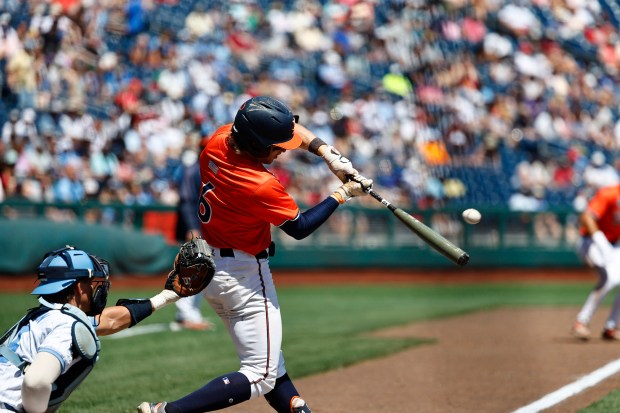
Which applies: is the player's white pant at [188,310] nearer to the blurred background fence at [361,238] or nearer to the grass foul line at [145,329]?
the grass foul line at [145,329]

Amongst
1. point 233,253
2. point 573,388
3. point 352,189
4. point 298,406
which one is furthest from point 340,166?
point 573,388

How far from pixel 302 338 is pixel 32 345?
666cm

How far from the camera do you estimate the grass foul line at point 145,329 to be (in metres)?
10.7

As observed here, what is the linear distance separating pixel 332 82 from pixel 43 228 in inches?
307

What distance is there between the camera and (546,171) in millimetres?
20094

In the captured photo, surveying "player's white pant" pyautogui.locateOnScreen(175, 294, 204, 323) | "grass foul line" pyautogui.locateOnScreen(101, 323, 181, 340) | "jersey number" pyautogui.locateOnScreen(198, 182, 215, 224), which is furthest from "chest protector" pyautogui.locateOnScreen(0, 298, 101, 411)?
"player's white pant" pyautogui.locateOnScreen(175, 294, 204, 323)

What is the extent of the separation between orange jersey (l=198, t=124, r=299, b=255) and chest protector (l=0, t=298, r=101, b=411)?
1.16m

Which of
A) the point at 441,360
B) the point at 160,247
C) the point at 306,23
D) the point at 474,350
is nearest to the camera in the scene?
the point at 441,360

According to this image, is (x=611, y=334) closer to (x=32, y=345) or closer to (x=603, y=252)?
(x=603, y=252)

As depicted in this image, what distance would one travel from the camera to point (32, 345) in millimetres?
3992

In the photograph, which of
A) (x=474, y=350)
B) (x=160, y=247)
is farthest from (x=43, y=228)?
(x=474, y=350)

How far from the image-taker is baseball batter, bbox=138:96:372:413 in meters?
4.90

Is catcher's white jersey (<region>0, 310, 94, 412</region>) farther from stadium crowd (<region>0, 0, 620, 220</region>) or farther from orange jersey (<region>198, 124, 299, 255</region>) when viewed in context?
stadium crowd (<region>0, 0, 620, 220</region>)

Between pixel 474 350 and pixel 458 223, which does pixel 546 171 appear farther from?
pixel 474 350
